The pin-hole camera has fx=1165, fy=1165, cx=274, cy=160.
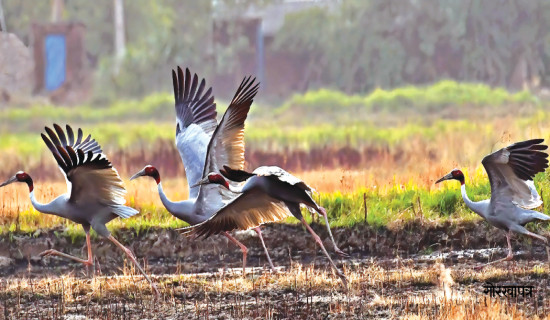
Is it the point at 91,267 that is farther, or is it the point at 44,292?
the point at 91,267

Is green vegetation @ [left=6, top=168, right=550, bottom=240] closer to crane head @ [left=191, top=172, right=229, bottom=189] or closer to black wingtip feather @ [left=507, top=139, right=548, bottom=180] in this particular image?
black wingtip feather @ [left=507, top=139, right=548, bottom=180]

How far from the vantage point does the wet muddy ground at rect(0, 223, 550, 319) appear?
313 inches

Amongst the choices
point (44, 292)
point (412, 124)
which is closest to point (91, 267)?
point (44, 292)

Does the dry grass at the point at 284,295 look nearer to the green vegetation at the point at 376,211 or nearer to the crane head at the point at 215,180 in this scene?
the crane head at the point at 215,180

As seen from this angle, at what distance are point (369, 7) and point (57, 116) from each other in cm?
782

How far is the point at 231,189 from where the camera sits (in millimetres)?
8680

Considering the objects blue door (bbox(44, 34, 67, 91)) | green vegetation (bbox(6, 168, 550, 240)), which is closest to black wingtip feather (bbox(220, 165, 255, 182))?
green vegetation (bbox(6, 168, 550, 240))

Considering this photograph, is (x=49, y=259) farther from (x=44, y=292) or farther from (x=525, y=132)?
(x=525, y=132)

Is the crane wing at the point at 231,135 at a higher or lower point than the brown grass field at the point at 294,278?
higher

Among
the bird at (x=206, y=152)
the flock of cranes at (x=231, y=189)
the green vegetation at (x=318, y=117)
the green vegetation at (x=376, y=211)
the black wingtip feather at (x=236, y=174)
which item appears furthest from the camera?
the green vegetation at (x=318, y=117)

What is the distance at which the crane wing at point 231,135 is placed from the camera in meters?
8.77

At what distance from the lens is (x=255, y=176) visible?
848 centimetres

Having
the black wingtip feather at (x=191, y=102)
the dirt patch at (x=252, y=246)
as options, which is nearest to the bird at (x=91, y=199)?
the dirt patch at (x=252, y=246)

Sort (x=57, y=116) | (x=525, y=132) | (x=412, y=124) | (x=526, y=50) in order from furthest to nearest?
(x=526, y=50)
(x=57, y=116)
(x=412, y=124)
(x=525, y=132)
